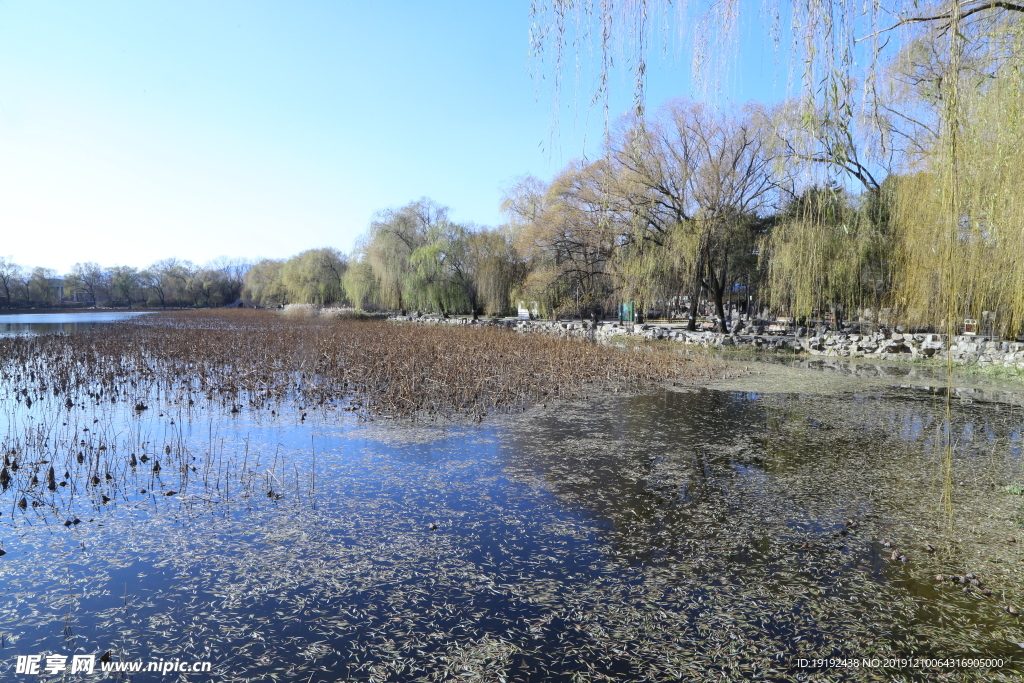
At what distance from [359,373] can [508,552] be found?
704cm

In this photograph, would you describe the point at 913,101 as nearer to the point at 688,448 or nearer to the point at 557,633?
the point at 688,448

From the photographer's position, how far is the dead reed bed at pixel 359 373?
8000mm

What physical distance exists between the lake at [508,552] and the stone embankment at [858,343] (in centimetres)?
709

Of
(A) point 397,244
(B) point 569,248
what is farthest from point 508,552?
(A) point 397,244

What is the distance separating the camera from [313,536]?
3438 millimetres

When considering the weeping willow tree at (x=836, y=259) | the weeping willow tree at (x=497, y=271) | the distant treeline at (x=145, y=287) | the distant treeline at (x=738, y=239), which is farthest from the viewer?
the distant treeline at (x=145, y=287)

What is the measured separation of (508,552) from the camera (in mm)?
3252

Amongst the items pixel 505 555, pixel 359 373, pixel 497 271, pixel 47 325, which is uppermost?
pixel 497 271

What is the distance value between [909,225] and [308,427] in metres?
11.5

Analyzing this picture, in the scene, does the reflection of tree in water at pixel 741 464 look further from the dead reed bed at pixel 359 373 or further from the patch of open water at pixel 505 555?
the dead reed bed at pixel 359 373

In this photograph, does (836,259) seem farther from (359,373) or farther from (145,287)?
(145,287)

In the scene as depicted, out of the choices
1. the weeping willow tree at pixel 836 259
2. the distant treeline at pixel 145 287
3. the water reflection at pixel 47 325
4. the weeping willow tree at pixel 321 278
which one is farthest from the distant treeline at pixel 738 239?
the distant treeline at pixel 145 287

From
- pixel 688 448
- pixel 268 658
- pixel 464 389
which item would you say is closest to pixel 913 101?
pixel 688 448

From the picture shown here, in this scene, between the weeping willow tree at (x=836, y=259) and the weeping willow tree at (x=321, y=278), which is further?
the weeping willow tree at (x=321, y=278)
